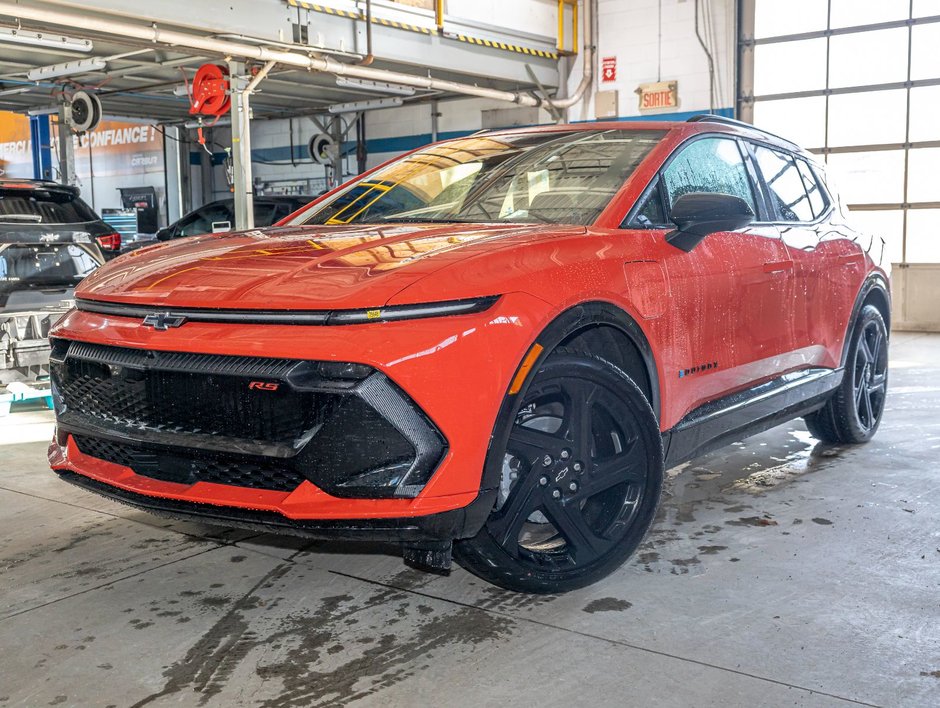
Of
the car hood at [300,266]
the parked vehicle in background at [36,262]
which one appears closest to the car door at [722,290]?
the car hood at [300,266]

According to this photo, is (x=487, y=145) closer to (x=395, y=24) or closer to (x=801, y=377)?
(x=801, y=377)

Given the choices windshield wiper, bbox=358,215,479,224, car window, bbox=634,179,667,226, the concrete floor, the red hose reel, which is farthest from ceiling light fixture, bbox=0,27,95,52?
car window, bbox=634,179,667,226

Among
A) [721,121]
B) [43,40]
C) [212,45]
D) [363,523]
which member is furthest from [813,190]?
[43,40]

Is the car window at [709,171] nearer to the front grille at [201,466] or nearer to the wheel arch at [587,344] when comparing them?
the wheel arch at [587,344]

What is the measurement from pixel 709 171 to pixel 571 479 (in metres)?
1.55

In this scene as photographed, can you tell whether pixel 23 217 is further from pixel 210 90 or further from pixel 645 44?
pixel 645 44

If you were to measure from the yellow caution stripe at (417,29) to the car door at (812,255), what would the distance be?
6428 mm

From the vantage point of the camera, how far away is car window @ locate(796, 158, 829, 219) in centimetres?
461

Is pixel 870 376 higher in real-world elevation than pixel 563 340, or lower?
lower

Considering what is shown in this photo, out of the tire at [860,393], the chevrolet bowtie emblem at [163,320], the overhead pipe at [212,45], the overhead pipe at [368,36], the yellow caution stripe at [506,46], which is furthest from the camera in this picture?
the yellow caution stripe at [506,46]

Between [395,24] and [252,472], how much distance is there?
911 cm

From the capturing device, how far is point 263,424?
2461mm

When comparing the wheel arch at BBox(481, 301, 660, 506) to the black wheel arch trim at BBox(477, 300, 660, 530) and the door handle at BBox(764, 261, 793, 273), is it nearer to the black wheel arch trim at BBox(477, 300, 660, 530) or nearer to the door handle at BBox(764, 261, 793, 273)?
the black wheel arch trim at BBox(477, 300, 660, 530)

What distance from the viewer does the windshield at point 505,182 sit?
3359 mm
